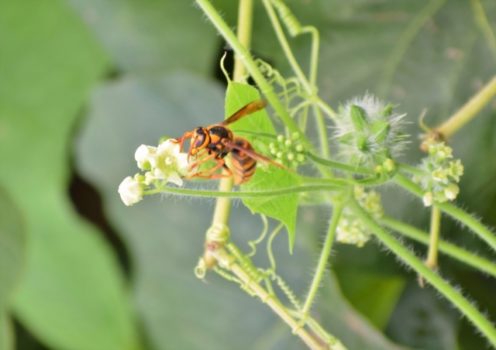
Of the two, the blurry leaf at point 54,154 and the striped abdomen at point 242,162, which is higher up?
the blurry leaf at point 54,154

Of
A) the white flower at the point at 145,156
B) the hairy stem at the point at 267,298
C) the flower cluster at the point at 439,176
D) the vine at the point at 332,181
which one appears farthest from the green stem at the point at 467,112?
the white flower at the point at 145,156

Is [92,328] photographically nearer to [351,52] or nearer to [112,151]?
[112,151]

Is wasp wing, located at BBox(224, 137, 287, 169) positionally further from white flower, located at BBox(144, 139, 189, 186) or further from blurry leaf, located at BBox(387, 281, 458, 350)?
blurry leaf, located at BBox(387, 281, 458, 350)

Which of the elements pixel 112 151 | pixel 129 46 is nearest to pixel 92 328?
pixel 112 151

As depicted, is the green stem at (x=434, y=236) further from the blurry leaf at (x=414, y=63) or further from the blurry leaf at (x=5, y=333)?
the blurry leaf at (x=5, y=333)

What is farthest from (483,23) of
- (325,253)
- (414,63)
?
(325,253)

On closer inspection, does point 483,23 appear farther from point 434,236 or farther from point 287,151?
point 287,151
